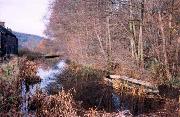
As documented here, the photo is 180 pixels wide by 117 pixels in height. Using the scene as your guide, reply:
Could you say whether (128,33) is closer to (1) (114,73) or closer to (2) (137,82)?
(1) (114,73)

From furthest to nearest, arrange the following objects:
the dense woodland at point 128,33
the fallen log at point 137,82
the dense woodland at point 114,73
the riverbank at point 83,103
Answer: the dense woodland at point 128,33 → the fallen log at point 137,82 → the dense woodland at point 114,73 → the riverbank at point 83,103

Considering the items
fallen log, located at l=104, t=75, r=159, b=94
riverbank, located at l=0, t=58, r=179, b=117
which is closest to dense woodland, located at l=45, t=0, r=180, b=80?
fallen log, located at l=104, t=75, r=159, b=94

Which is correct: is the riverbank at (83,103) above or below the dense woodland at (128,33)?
below

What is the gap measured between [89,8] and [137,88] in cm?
1407

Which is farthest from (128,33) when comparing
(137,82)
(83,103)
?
(83,103)

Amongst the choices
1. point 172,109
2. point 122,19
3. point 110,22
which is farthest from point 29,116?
point 110,22

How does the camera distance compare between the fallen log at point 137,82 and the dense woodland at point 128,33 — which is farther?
the dense woodland at point 128,33

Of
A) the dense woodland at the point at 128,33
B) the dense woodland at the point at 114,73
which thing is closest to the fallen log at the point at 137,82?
Result: the dense woodland at the point at 114,73

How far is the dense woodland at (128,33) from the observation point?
2400cm

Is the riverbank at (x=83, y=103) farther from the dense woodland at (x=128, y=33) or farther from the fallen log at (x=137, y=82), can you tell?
the dense woodland at (x=128, y=33)

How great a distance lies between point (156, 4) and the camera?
952 inches

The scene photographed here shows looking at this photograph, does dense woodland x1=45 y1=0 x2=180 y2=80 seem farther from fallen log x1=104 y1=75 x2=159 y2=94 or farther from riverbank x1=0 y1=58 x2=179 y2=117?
riverbank x1=0 y1=58 x2=179 y2=117

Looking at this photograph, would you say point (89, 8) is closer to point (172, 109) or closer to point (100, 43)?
point (100, 43)

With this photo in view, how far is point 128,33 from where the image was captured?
2986cm
